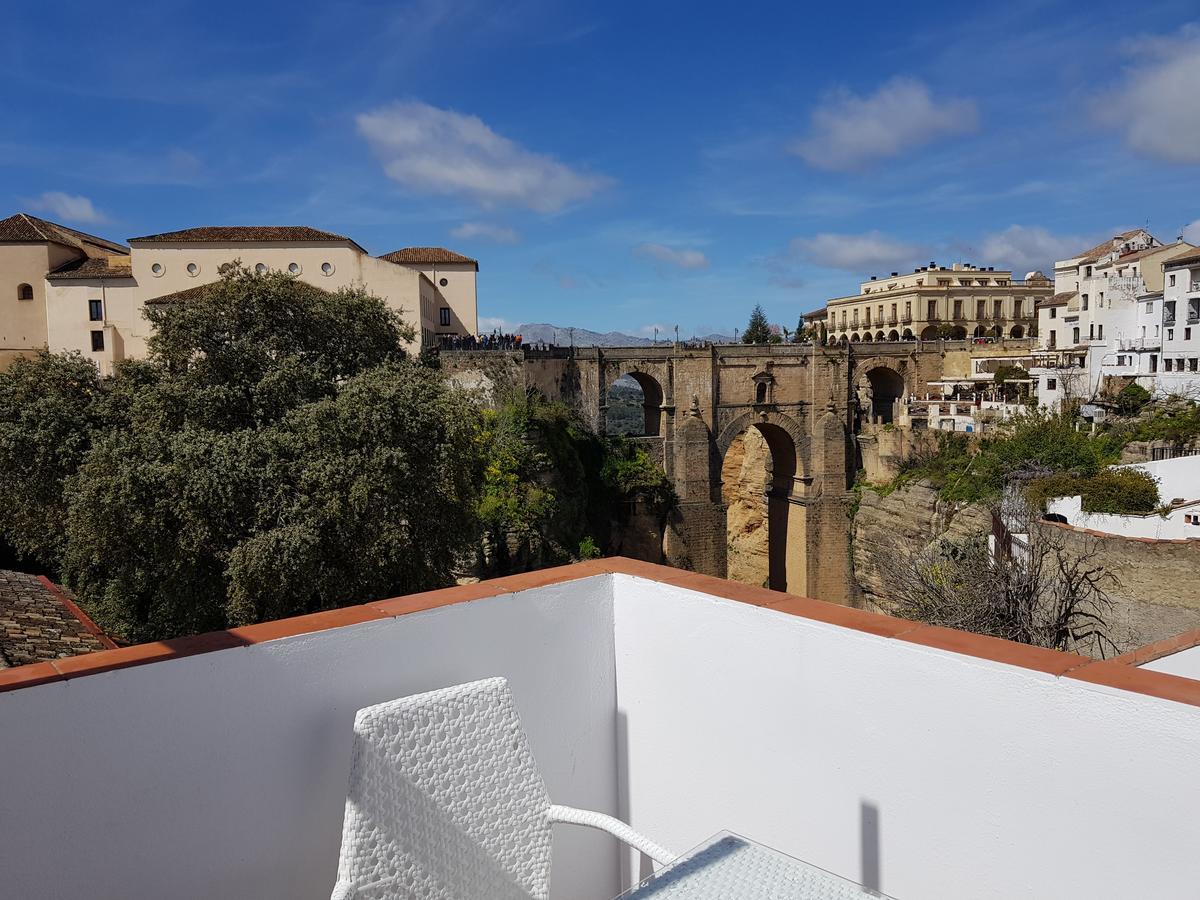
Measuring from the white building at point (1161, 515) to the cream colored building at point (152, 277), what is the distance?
1897cm

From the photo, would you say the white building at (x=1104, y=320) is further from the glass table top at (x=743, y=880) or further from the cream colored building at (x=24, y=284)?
the cream colored building at (x=24, y=284)

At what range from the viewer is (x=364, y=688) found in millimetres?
2586

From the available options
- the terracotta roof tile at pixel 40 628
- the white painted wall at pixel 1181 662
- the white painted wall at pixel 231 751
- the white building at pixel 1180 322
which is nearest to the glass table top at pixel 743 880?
the white painted wall at pixel 231 751

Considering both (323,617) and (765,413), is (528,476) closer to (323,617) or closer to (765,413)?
(765,413)

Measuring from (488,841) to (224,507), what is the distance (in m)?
8.93

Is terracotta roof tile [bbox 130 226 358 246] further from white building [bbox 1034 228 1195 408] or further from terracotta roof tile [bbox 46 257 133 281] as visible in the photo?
white building [bbox 1034 228 1195 408]

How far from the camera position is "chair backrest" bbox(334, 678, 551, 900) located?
219 centimetres

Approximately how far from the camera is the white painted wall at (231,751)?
6.80 feet

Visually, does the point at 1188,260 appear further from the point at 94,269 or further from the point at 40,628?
the point at 94,269

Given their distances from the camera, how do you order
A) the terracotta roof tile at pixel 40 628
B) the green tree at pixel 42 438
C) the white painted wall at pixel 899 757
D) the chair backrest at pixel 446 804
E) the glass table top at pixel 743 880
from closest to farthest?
1. the glass table top at pixel 743 880
2. the white painted wall at pixel 899 757
3. the chair backrest at pixel 446 804
4. the terracotta roof tile at pixel 40 628
5. the green tree at pixel 42 438

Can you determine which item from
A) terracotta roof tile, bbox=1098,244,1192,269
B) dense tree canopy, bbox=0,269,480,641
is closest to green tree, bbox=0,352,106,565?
dense tree canopy, bbox=0,269,480,641

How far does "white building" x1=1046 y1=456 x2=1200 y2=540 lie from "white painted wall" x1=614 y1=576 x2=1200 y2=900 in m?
13.1

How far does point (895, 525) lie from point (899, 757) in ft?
84.7

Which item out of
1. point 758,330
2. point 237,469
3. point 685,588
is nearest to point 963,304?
point 758,330
